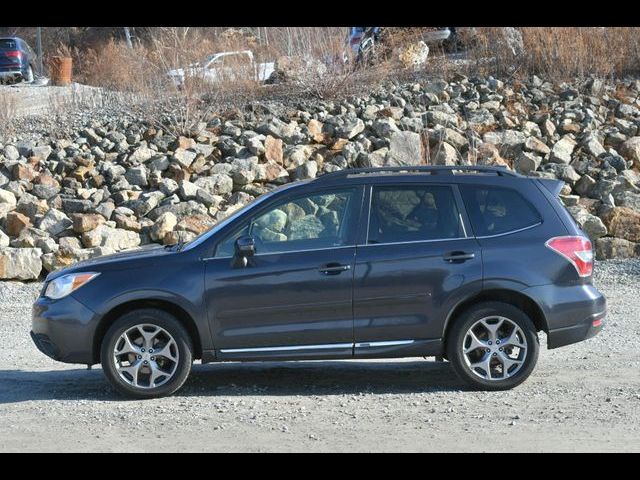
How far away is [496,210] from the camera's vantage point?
26.9 feet

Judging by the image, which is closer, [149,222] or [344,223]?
[344,223]

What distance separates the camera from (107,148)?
19.3m

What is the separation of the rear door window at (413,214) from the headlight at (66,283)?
229 centimetres

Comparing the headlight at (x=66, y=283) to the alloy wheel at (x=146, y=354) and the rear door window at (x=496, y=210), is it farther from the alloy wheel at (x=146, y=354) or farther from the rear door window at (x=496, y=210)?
the rear door window at (x=496, y=210)

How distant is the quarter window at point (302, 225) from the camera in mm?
8055

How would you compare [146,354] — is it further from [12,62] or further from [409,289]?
[12,62]

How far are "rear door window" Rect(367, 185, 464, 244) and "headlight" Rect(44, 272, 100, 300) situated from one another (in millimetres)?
2294

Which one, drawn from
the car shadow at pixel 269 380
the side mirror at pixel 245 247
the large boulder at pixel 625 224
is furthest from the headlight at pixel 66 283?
the large boulder at pixel 625 224

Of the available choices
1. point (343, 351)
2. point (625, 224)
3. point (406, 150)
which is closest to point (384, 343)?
point (343, 351)

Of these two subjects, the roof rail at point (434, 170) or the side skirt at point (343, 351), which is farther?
the roof rail at point (434, 170)

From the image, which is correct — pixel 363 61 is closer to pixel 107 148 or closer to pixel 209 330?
pixel 107 148

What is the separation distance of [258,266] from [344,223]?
79 cm

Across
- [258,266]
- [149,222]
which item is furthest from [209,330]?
[149,222]

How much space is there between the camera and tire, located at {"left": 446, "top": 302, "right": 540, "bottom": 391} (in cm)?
797
